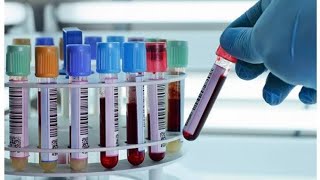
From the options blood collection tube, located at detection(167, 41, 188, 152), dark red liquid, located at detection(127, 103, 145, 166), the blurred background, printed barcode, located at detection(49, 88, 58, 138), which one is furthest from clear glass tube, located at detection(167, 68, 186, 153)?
the blurred background

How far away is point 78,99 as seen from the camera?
32.3 inches

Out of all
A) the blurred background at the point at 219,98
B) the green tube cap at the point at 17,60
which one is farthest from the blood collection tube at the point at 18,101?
the blurred background at the point at 219,98

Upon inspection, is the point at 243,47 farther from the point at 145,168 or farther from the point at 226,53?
the point at 145,168

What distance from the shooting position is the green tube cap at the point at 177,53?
0.94 m

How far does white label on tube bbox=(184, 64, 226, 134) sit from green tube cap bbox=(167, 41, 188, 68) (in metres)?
0.09

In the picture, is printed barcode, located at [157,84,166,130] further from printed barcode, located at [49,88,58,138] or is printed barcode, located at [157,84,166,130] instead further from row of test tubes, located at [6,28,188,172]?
printed barcode, located at [49,88,58,138]

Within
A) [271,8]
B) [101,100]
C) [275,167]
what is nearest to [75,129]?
[101,100]

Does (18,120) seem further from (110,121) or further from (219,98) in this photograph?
(219,98)

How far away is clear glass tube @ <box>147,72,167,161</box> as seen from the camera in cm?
88

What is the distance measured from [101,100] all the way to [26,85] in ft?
0.37

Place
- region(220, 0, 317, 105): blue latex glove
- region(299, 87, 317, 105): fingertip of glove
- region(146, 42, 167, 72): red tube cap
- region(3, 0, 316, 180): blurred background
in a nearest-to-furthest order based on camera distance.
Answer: region(220, 0, 317, 105): blue latex glove < region(299, 87, 317, 105): fingertip of glove < region(146, 42, 167, 72): red tube cap < region(3, 0, 316, 180): blurred background

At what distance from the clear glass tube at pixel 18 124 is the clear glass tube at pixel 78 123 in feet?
0.24

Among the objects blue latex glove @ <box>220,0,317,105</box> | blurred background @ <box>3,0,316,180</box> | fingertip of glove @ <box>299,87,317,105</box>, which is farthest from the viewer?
blurred background @ <box>3,0,316,180</box>

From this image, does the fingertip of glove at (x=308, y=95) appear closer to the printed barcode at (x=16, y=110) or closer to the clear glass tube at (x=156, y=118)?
the clear glass tube at (x=156, y=118)
